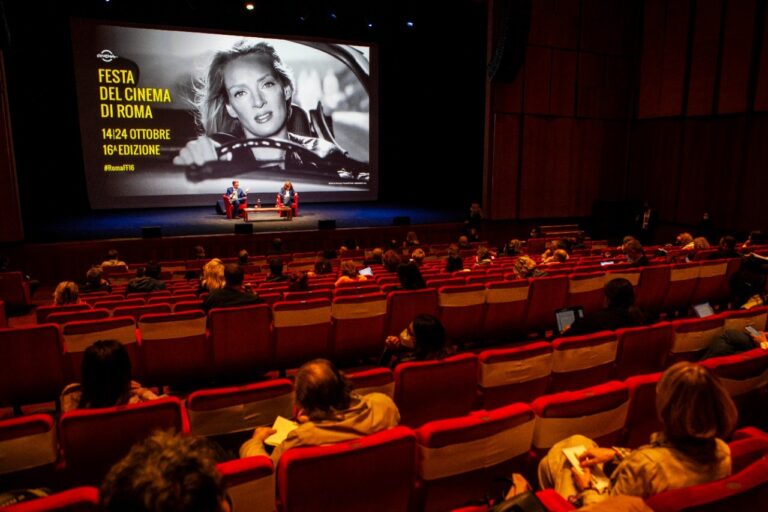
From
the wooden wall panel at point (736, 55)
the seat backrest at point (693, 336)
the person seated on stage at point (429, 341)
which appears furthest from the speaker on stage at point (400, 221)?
the person seated on stage at point (429, 341)

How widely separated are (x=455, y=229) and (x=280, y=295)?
31.1ft

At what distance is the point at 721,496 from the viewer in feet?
5.13

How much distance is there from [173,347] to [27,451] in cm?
201

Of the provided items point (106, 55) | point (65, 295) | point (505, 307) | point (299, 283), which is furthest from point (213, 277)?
point (106, 55)

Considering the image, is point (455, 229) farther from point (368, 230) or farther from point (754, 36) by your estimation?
point (754, 36)

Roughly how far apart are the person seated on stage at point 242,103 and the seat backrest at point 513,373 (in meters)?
12.8

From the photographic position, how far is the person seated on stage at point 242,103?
1406 centimetres

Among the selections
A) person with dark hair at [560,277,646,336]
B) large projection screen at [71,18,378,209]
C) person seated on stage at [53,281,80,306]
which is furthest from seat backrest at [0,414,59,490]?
large projection screen at [71,18,378,209]

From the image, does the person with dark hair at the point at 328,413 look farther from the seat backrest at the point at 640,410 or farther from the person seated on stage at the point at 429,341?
the seat backrest at the point at 640,410

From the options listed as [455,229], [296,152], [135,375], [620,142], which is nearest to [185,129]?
[296,152]

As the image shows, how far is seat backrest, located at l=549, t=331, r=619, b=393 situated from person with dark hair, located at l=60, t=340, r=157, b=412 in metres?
2.54

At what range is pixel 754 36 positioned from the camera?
12.1m

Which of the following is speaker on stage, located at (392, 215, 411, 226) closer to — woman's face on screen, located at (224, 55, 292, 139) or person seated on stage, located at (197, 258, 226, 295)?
woman's face on screen, located at (224, 55, 292, 139)

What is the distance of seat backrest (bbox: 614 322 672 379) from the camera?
11.8 feet
